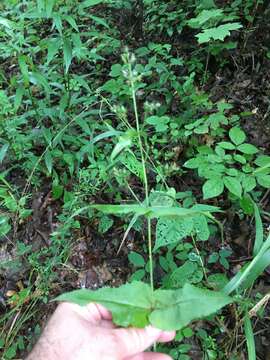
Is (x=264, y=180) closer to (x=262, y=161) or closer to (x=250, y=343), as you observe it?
(x=262, y=161)

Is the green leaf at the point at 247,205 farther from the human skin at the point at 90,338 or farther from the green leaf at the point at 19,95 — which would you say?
→ the green leaf at the point at 19,95

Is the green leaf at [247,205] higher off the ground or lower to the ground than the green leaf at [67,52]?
lower

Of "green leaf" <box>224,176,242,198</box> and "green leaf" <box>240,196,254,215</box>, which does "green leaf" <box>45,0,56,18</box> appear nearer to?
"green leaf" <box>224,176,242,198</box>

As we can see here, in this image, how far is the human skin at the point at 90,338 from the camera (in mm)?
1294

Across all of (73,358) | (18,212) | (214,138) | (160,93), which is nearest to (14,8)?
(160,93)

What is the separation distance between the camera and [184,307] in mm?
1191

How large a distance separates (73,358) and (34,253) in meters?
1.22

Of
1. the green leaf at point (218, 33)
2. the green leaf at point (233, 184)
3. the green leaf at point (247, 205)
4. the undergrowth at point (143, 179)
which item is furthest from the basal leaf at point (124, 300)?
the green leaf at point (218, 33)

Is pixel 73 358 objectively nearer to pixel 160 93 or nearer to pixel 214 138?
pixel 214 138

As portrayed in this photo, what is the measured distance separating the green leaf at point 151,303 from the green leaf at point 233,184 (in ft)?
2.91


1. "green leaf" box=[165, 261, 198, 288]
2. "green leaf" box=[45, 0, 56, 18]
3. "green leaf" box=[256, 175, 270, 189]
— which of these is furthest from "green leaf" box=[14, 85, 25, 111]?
"green leaf" box=[256, 175, 270, 189]

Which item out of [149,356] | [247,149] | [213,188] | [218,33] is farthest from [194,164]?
[149,356]

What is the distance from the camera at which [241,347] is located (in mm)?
2012

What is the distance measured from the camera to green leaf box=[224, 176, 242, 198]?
6.71 feet
